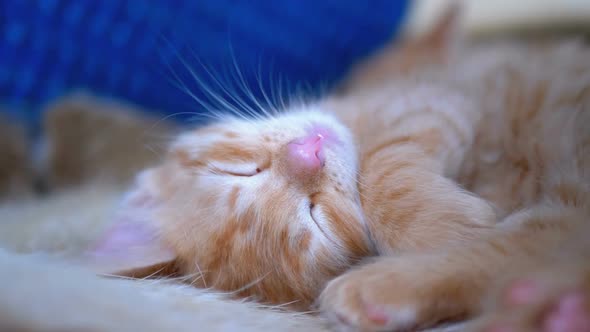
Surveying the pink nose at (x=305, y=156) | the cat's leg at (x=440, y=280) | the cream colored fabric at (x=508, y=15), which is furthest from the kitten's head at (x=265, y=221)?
the cream colored fabric at (x=508, y=15)

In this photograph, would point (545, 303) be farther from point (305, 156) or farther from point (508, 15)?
point (508, 15)

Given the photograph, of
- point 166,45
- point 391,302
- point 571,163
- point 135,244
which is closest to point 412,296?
point 391,302

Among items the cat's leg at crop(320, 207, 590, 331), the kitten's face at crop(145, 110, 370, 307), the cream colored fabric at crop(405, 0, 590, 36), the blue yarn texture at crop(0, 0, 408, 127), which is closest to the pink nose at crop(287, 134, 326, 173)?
the kitten's face at crop(145, 110, 370, 307)

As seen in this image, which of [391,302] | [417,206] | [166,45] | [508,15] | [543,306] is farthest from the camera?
[508,15]

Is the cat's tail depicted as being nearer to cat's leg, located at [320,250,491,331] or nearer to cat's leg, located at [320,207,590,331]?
cat's leg, located at [320,207,590,331]

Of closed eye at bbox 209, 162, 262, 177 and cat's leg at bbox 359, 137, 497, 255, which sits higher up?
closed eye at bbox 209, 162, 262, 177

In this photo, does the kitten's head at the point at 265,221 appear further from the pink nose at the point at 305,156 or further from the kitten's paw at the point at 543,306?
the kitten's paw at the point at 543,306
